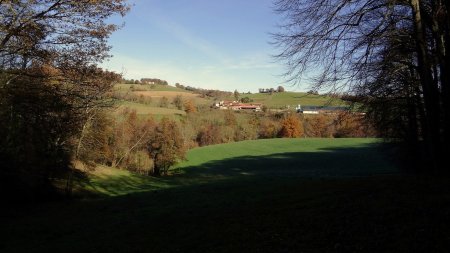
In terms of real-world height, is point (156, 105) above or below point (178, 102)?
below

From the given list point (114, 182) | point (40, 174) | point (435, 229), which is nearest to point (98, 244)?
point (435, 229)

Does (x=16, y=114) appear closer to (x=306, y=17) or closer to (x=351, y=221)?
(x=306, y=17)

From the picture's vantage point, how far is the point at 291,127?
96.8m

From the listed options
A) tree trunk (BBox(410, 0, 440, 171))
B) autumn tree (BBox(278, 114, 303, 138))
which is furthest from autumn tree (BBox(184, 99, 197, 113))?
tree trunk (BBox(410, 0, 440, 171))

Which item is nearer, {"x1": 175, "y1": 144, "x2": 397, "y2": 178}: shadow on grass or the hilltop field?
{"x1": 175, "y1": 144, "x2": 397, "y2": 178}: shadow on grass

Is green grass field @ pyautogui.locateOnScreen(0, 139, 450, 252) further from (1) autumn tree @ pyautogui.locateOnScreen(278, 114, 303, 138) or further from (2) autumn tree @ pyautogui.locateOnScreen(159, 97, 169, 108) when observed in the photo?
(1) autumn tree @ pyautogui.locateOnScreen(278, 114, 303, 138)

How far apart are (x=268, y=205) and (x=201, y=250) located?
5643 millimetres

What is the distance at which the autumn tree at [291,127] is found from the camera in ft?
317

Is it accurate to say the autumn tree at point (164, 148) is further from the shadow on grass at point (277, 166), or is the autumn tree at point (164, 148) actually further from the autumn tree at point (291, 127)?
the autumn tree at point (291, 127)

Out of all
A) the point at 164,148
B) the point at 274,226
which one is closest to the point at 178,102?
the point at 164,148

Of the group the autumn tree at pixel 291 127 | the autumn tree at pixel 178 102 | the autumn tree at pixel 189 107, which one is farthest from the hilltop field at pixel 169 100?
the autumn tree at pixel 291 127

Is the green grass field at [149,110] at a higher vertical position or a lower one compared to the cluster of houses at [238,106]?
lower

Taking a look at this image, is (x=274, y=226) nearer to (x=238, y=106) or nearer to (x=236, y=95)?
(x=238, y=106)

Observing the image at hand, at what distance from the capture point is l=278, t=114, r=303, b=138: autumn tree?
96.6 m
